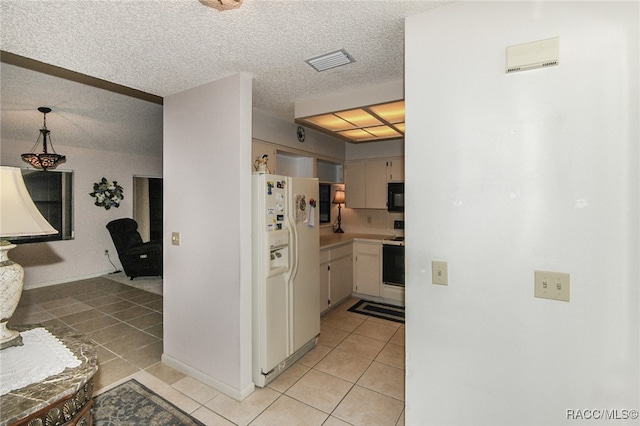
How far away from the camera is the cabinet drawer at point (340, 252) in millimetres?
3928

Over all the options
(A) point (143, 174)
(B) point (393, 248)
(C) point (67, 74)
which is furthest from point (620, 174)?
(A) point (143, 174)

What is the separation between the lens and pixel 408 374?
1.62 metres

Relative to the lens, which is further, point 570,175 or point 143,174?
point 143,174

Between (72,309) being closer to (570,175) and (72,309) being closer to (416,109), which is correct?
(416,109)

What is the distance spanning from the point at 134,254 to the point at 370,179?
459 centimetres

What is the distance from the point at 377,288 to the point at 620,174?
3.34 m

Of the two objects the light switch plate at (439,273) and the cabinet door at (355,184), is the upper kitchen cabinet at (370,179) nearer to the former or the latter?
the cabinet door at (355,184)

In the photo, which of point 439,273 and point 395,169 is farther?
point 395,169

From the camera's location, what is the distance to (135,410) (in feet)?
7.00

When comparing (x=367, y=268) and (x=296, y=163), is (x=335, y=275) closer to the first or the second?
(x=367, y=268)

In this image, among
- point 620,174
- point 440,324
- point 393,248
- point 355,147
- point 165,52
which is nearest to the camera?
point 620,174

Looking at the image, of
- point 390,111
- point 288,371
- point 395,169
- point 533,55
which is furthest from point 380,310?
point 533,55

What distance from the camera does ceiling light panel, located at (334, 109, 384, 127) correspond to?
9.61 ft

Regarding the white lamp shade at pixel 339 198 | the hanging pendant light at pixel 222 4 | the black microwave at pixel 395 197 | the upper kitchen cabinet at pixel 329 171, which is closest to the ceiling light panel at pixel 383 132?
the black microwave at pixel 395 197
